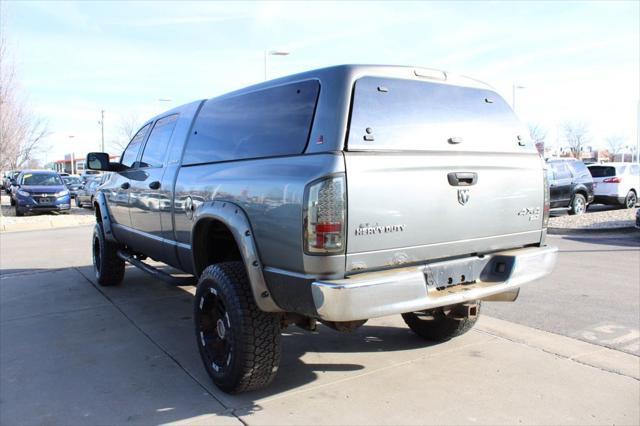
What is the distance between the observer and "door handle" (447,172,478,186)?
3.27 meters

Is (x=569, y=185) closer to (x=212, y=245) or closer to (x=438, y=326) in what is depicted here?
(x=438, y=326)

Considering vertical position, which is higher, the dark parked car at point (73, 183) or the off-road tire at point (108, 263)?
the dark parked car at point (73, 183)

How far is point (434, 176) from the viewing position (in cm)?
319

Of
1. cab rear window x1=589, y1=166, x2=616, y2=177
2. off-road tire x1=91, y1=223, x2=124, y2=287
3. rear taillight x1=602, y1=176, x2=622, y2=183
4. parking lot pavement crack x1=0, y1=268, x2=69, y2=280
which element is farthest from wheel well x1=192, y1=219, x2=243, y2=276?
cab rear window x1=589, y1=166, x2=616, y2=177

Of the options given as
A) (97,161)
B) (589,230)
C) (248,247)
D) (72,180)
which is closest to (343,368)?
(248,247)

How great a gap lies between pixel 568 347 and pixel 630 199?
53.1 feet

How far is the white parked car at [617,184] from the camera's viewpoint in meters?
17.6

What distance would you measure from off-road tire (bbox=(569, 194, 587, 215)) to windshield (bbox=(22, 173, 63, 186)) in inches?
735

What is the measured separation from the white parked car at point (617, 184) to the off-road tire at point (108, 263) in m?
15.9

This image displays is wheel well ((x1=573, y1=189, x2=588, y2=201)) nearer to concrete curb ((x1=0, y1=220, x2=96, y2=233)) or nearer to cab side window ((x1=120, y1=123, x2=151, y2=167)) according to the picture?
cab side window ((x1=120, y1=123, x2=151, y2=167))

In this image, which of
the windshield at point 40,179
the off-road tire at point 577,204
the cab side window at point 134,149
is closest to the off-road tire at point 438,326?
the cab side window at point 134,149

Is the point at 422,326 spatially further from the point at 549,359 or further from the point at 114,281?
the point at 114,281

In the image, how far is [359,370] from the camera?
4.00 meters

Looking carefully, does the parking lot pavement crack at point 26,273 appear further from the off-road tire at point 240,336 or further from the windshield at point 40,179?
the windshield at point 40,179
